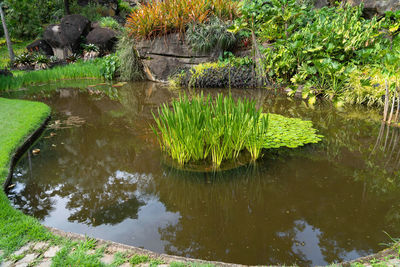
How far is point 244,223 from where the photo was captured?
2.47m

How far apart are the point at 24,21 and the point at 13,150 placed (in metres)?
15.1

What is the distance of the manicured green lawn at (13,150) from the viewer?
221cm

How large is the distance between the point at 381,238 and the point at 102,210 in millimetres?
2378

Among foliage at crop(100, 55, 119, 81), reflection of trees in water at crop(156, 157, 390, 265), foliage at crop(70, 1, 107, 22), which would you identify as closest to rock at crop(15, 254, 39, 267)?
reflection of trees in water at crop(156, 157, 390, 265)

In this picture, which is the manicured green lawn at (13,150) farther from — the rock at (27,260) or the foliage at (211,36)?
the foliage at (211,36)

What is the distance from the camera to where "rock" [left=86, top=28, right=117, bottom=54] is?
1270cm

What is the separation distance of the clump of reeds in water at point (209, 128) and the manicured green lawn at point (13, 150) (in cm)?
153

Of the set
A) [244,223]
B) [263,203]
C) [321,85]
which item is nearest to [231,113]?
[263,203]

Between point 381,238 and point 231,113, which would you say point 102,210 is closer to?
point 231,113

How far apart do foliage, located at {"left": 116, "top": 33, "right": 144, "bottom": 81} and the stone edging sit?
446 cm

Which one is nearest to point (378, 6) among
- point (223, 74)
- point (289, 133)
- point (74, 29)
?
point (223, 74)

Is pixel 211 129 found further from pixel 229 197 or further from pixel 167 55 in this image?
pixel 167 55

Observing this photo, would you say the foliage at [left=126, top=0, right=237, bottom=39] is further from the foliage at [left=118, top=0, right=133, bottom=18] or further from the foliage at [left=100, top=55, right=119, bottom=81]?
the foliage at [left=118, top=0, right=133, bottom=18]

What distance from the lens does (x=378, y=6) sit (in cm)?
760
